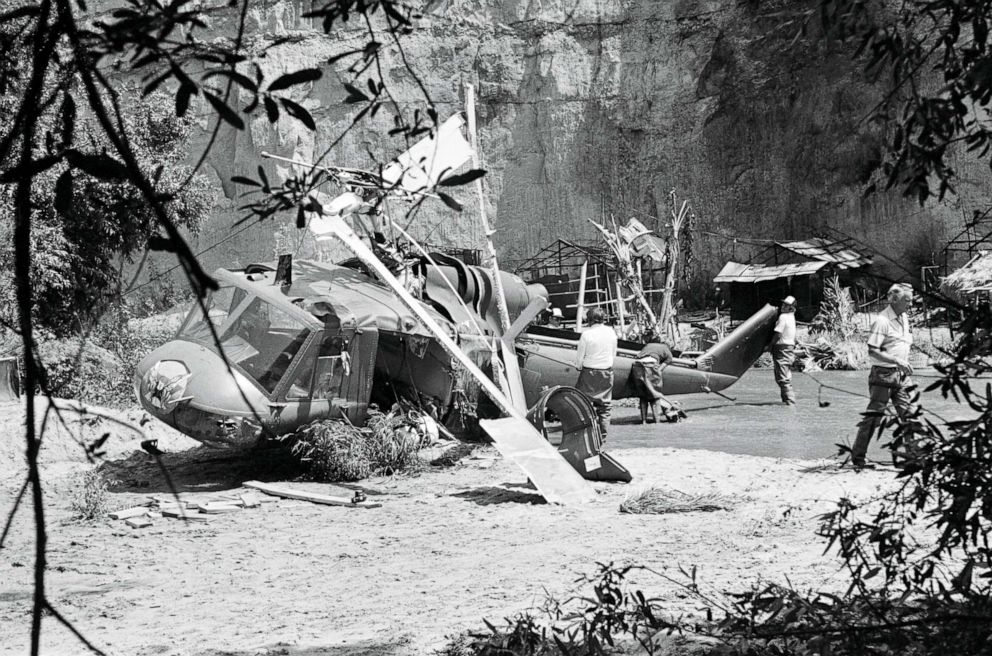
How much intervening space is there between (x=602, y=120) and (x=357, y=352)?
27.8m

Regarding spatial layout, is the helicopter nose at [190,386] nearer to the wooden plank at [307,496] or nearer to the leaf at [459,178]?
the wooden plank at [307,496]

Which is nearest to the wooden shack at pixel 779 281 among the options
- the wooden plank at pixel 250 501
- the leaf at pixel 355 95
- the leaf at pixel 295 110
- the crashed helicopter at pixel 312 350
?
the crashed helicopter at pixel 312 350

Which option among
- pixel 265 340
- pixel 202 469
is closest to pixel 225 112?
pixel 265 340

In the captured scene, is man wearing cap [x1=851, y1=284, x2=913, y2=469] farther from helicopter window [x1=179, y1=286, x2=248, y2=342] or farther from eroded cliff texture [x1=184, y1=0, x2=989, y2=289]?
eroded cliff texture [x1=184, y1=0, x2=989, y2=289]

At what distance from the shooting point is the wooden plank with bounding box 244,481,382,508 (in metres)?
9.68

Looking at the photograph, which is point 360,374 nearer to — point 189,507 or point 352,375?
point 352,375

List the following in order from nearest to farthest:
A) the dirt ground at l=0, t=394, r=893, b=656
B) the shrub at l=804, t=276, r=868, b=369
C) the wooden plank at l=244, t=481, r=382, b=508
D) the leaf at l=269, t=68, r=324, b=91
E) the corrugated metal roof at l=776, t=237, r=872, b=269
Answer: the leaf at l=269, t=68, r=324, b=91
the corrugated metal roof at l=776, t=237, r=872, b=269
the dirt ground at l=0, t=394, r=893, b=656
the wooden plank at l=244, t=481, r=382, b=508
the shrub at l=804, t=276, r=868, b=369

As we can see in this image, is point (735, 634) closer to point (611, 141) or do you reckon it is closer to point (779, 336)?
point (779, 336)

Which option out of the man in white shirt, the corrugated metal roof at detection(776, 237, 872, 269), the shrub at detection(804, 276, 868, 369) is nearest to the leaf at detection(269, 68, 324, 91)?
the corrugated metal roof at detection(776, 237, 872, 269)

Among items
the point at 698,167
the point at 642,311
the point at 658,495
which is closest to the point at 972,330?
the point at 658,495

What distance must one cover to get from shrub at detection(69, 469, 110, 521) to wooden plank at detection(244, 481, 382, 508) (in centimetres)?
145

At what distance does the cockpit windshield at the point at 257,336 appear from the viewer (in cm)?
1081

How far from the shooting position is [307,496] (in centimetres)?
994

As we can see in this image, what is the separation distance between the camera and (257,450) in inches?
479
